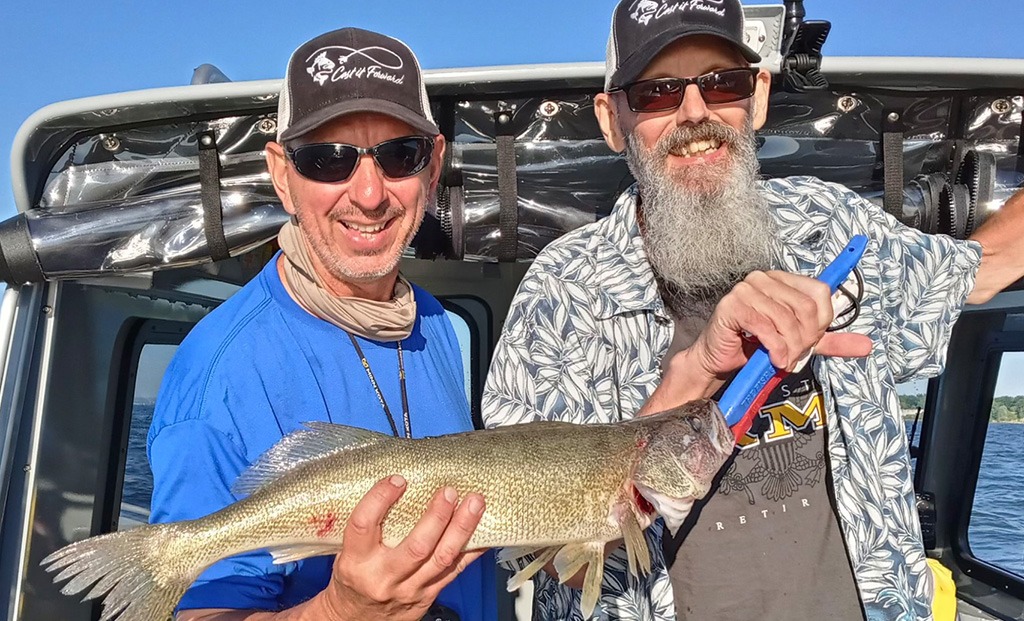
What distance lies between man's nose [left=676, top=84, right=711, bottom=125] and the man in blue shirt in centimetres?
90

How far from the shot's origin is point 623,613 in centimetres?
283

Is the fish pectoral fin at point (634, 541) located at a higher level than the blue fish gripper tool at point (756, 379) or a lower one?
lower

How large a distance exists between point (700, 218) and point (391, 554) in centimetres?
169

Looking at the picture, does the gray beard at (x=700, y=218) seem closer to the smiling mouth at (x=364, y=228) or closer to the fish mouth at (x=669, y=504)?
the fish mouth at (x=669, y=504)

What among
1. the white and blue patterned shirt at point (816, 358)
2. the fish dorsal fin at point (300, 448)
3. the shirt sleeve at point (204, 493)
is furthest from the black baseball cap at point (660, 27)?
the shirt sleeve at point (204, 493)

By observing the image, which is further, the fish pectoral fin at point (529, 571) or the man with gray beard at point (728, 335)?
the man with gray beard at point (728, 335)

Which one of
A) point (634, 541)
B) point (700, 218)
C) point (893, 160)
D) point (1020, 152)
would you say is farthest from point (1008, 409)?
point (634, 541)

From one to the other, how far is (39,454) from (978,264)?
3.95 meters

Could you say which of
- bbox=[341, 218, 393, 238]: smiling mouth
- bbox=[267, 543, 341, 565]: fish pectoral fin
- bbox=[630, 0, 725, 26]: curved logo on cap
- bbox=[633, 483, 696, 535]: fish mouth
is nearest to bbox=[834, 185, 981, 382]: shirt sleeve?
bbox=[630, 0, 725, 26]: curved logo on cap

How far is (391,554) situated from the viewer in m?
2.16

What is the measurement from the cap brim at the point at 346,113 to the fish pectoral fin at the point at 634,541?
145 centimetres

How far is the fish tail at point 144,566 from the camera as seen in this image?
7.14 feet

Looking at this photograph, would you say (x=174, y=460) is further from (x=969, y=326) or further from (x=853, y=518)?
(x=969, y=326)

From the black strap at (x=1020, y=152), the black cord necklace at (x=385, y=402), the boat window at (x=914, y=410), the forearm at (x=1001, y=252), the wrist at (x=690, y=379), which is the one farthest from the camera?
the boat window at (x=914, y=410)
